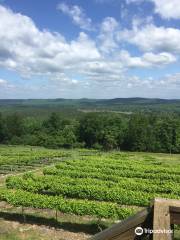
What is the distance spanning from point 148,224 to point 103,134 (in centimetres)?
9223

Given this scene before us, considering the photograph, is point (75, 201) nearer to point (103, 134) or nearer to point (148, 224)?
point (148, 224)

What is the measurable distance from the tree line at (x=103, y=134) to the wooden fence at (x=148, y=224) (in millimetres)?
86705

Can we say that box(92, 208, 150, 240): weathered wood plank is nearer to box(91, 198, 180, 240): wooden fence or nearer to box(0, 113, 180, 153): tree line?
box(91, 198, 180, 240): wooden fence

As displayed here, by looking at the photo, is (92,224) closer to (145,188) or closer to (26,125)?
(145,188)

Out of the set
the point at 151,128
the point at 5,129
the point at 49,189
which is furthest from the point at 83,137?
the point at 49,189

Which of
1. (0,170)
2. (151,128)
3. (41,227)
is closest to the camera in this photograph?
(41,227)

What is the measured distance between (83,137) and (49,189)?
69.3 meters

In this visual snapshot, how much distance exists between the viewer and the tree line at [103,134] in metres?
89.6

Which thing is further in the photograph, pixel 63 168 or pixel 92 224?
pixel 63 168

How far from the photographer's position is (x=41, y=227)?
21.6 metres

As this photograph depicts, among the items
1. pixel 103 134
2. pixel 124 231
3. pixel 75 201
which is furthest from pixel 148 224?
pixel 103 134

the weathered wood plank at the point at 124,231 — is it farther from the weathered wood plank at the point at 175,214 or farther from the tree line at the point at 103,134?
the tree line at the point at 103,134

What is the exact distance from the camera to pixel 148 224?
3260 millimetres

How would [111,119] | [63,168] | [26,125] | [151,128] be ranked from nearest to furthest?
[63,168] < [151,128] < [111,119] < [26,125]
